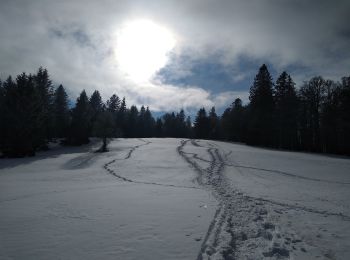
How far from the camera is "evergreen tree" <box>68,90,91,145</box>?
51781mm

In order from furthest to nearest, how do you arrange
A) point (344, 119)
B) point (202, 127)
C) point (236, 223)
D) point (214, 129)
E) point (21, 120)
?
point (214, 129)
point (202, 127)
point (344, 119)
point (21, 120)
point (236, 223)

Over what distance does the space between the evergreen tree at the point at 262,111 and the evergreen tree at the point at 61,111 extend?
40.1 m

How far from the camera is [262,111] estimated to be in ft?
177

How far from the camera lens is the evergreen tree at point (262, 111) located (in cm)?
5291

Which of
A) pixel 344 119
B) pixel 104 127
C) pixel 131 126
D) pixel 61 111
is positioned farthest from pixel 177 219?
pixel 131 126

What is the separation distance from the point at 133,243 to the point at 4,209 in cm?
616

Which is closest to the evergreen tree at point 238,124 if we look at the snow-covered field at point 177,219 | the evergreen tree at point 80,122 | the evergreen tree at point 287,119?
the evergreen tree at point 287,119

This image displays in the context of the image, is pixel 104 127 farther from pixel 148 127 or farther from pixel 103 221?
pixel 148 127

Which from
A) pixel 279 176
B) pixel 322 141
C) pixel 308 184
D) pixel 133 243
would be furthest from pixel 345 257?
pixel 322 141

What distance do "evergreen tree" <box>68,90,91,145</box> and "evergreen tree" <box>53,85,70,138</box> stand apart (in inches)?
155

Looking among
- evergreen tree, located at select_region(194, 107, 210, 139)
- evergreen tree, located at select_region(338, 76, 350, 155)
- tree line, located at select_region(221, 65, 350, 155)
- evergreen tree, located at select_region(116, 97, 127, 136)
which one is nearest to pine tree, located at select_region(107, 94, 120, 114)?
evergreen tree, located at select_region(116, 97, 127, 136)

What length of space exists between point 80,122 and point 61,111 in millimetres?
12146

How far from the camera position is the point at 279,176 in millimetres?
18672

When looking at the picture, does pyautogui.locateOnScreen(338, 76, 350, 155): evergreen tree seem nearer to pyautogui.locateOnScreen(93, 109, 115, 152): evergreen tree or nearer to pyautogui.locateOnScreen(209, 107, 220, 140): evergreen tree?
pyautogui.locateOnScreen(93, 109, 115, 152): evergreen tree
